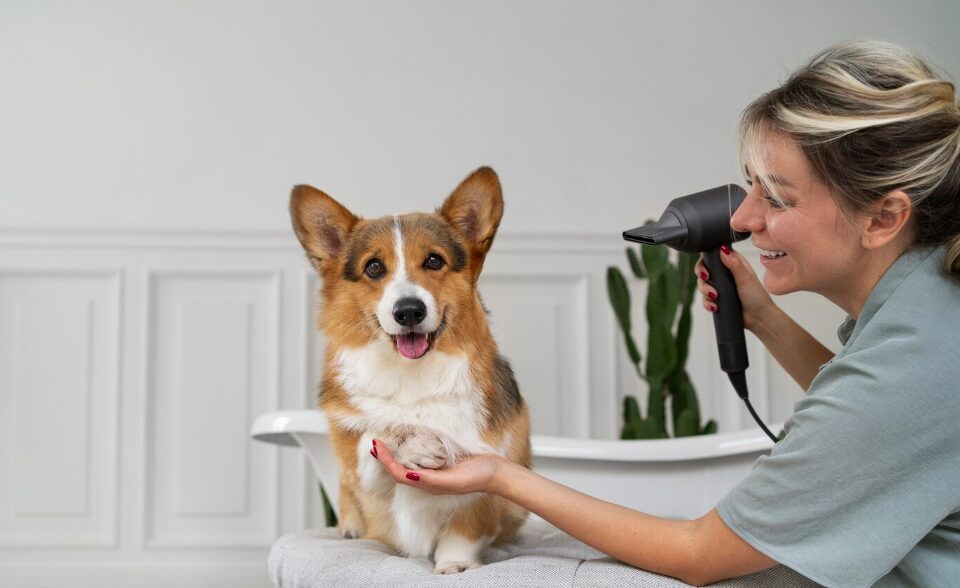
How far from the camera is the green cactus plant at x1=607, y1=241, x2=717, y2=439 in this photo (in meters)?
2.64

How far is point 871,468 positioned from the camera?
35.9 inches

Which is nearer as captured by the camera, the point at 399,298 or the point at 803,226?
the point at 803,226

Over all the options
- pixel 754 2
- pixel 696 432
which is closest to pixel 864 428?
pixel 696 432

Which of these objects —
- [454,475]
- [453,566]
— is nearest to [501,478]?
[454,475]

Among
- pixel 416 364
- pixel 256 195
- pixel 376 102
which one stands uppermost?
pixel 376 102

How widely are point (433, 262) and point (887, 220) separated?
64 centimetres

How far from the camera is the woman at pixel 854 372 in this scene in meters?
0.91

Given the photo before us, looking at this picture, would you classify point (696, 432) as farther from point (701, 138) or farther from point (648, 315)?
point (701, 138)

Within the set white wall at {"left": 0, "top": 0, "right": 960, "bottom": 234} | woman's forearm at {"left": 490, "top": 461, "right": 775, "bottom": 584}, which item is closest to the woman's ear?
woman's forearm at {"left": 490, "top": 461, "right": 775, "bottom": 584}

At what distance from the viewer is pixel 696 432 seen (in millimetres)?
2607

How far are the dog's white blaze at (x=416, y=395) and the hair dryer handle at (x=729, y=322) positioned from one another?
1.63ft

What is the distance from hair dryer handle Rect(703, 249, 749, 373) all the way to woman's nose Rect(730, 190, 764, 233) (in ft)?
0.95

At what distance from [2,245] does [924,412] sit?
2833 millimetres

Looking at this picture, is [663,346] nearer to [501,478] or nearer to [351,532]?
[351,532]
